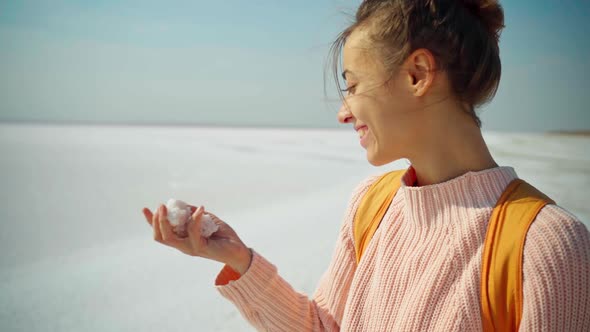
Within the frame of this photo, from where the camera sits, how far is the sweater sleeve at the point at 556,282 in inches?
Result: 23.5

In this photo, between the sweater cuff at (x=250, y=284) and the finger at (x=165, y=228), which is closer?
the finger at (x=165, y=228)

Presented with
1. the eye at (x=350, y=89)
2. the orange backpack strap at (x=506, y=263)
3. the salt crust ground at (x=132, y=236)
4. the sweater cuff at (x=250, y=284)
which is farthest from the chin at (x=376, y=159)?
the salt crust ground at (x=132, y=236)

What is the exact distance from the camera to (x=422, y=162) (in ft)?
2.69

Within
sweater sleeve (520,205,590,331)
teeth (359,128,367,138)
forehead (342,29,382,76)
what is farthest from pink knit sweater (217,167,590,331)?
forehead (342,29,382,76)

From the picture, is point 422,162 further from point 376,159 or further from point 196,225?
point 196,225

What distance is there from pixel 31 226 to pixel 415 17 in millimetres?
3323

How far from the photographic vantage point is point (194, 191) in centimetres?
465

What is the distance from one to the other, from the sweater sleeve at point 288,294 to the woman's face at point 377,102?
0.18 m

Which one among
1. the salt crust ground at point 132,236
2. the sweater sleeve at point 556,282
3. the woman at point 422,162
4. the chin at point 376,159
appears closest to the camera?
the sweater sleeve at point 556,282

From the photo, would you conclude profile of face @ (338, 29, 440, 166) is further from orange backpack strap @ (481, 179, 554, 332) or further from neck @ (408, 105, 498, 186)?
orange backpack strap @ (481, 179, 554, 332)

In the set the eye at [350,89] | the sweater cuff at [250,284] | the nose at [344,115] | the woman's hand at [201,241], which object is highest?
the eye at [350,89]

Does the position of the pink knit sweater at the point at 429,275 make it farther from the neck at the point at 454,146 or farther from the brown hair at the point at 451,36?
the brown hair at the point at 451,36

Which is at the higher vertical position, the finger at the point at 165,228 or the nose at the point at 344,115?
the nose at the point at 344,115

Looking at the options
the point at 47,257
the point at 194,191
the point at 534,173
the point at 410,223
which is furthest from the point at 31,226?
the point at 534,173
